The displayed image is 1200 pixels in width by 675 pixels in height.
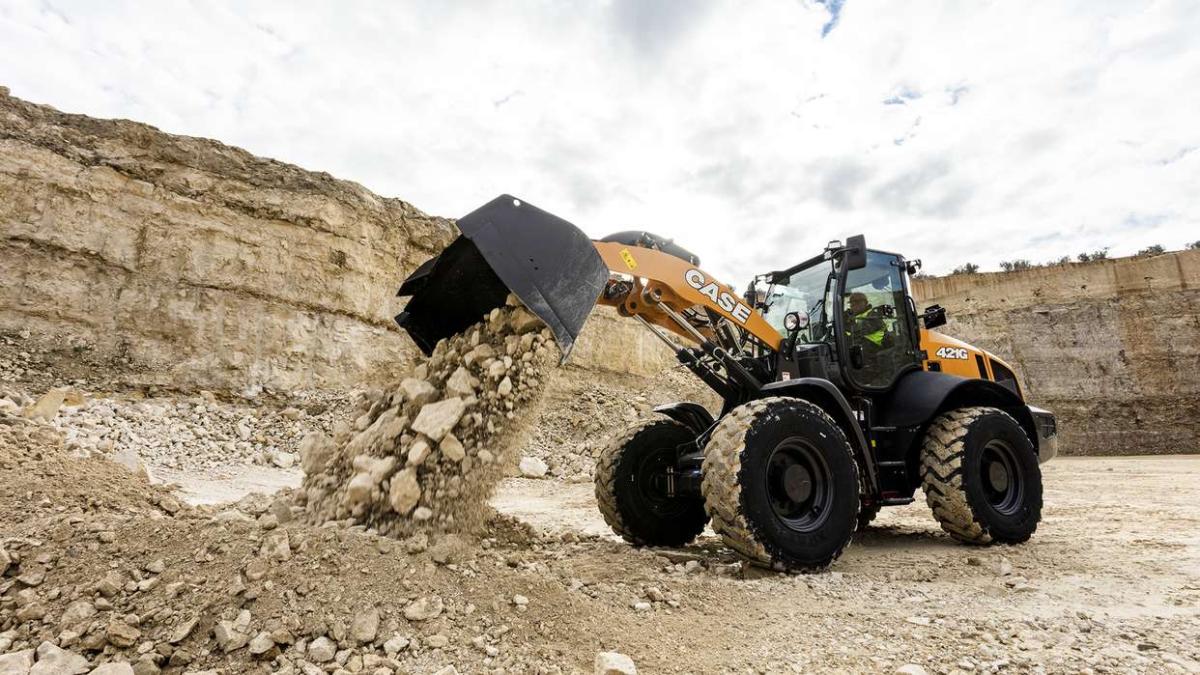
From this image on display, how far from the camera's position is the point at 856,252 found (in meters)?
4.65

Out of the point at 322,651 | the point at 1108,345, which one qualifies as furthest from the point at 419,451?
the point at 1108,345

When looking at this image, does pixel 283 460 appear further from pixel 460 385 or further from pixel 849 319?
pixel 849 319

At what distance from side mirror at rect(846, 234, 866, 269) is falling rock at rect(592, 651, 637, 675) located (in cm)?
347

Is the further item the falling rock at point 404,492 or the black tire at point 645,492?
the black tire at point 645,492

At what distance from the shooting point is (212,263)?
42.5ft

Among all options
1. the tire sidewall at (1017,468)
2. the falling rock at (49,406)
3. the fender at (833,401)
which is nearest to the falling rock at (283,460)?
the falling rock at (49,406)

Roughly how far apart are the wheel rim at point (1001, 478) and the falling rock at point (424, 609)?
3.92 metres

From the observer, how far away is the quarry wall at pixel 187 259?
37.6 feet

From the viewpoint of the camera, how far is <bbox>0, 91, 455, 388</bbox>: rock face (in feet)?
37.6

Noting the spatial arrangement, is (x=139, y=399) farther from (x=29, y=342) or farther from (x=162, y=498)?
(x=162, y=498)

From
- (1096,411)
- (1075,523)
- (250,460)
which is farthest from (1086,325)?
(250,460)

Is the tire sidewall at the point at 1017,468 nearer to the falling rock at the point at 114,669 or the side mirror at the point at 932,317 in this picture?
the side mirror at the point at 932,317

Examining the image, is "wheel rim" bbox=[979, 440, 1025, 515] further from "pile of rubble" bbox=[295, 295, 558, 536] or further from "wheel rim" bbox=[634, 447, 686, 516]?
"pile of rubble" bbox=[295, 295, 558, 536]

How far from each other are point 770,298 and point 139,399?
11358mm
